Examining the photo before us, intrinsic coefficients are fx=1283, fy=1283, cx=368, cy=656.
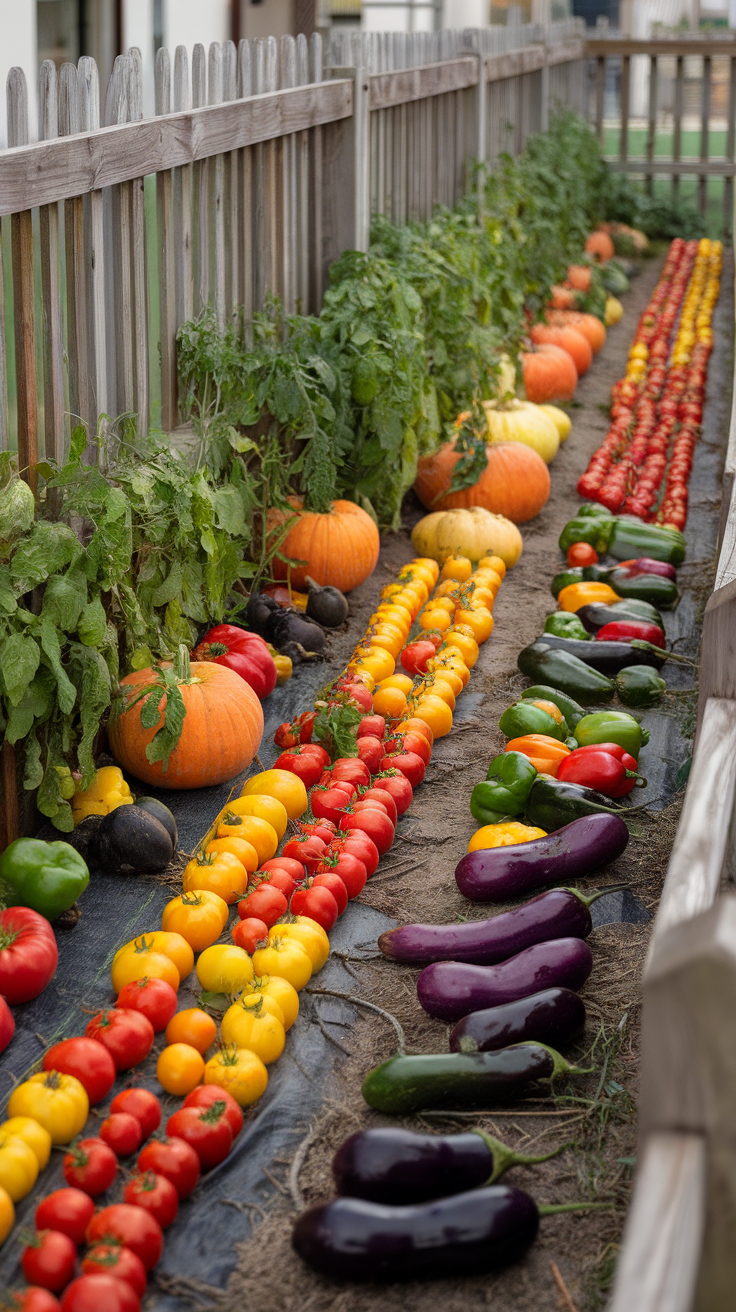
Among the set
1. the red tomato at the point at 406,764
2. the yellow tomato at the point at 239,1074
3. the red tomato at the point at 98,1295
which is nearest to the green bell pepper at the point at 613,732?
the red tomato at the point at 406,764

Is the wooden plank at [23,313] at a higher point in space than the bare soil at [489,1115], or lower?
higher

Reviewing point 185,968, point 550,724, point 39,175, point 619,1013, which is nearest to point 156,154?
point 39,175

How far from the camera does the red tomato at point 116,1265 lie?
2305mm

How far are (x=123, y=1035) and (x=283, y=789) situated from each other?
1203 millimetres

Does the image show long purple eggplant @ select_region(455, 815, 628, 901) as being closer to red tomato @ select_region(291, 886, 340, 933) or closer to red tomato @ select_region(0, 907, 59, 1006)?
red tomato @ select_region(291, 886, 340, 933)

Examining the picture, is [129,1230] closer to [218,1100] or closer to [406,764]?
[218,1100]

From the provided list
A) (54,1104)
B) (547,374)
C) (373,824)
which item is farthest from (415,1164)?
(547,374)

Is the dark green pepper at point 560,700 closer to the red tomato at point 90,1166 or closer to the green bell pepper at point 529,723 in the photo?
the green bell pepper at point 529,723

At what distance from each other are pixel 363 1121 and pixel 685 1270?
1.26 m

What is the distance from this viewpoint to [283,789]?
4.00m

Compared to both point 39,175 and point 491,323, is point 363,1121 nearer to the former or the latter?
point 39,175

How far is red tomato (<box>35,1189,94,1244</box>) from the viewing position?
2418 mm

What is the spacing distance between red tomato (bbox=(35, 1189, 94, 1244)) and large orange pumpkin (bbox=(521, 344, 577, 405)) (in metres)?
7.12

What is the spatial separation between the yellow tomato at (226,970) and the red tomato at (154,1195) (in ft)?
2.24
